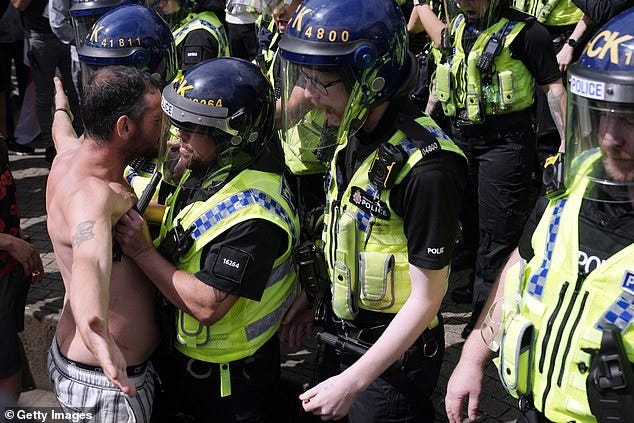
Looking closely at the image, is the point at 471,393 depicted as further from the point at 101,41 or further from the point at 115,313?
the point at 101,41

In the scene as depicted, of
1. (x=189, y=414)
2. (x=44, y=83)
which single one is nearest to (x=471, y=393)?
(x=189, y=414)

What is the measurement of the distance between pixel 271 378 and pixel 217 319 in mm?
382

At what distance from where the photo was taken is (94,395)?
2.90 m

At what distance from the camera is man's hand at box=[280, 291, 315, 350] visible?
321 cm

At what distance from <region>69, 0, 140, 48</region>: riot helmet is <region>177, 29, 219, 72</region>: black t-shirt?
459 mm

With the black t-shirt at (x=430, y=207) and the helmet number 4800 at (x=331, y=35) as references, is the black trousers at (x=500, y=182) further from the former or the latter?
the helmet number 4800 at (x=331, y=35)

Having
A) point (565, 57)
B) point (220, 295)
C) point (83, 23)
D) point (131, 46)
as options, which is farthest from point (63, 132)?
point (565, 57)

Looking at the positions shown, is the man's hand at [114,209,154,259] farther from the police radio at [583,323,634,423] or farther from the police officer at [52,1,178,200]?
the police radio at [583,323,634,423]

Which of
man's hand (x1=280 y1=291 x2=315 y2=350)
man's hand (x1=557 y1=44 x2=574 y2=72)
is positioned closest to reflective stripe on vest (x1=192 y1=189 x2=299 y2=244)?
man's hand (x1=280 y1=291 x2=315 y2=350)

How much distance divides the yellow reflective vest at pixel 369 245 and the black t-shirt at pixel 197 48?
8.15 ft

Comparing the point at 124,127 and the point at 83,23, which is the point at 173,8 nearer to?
the point at 83,23

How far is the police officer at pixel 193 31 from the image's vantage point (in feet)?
16.6

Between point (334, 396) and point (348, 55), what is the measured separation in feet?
3.45

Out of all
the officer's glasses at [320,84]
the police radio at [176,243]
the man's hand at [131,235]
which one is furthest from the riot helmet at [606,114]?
the man's hand at [131,235]
